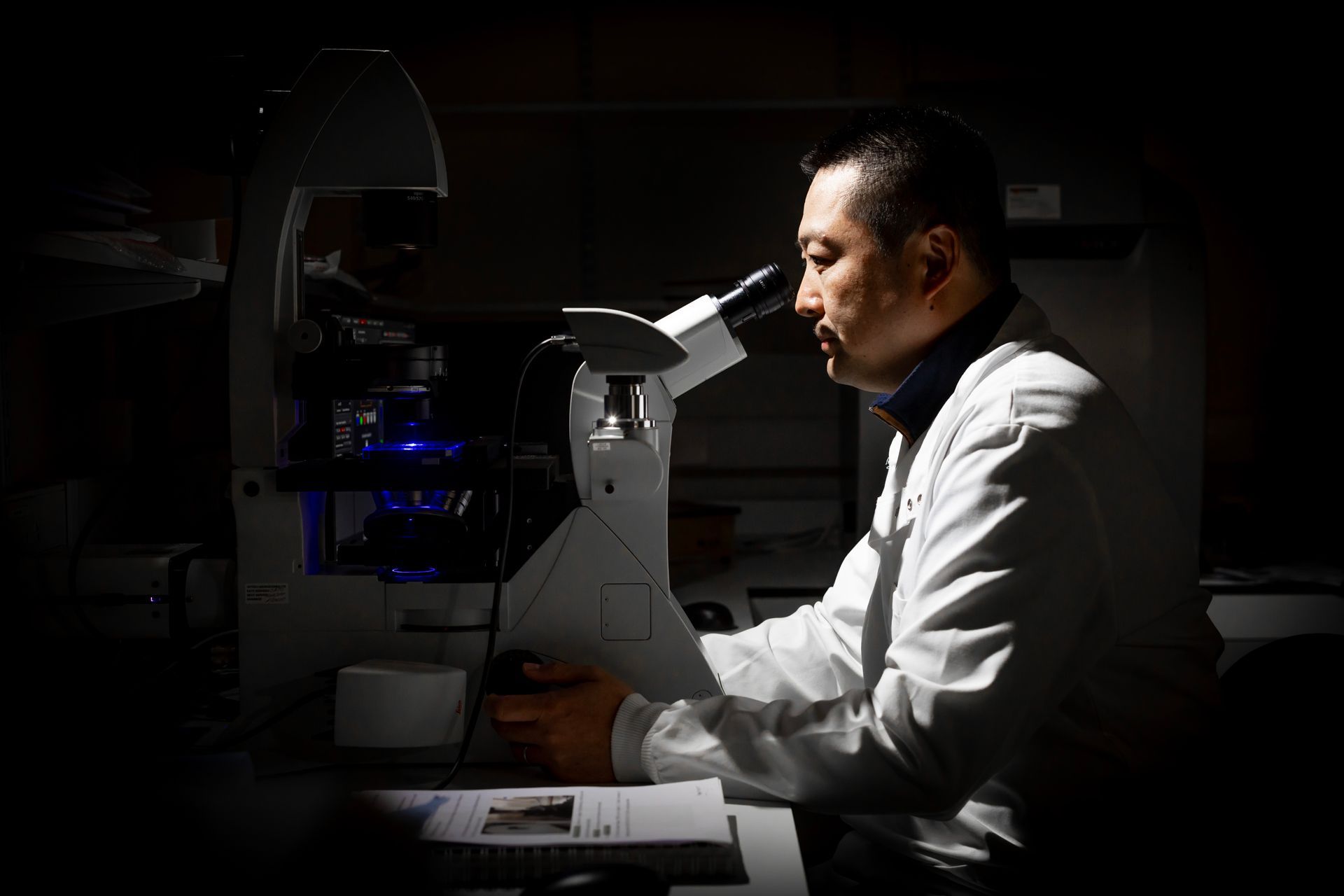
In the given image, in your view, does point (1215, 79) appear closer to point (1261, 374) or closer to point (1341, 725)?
point (1261, 374)

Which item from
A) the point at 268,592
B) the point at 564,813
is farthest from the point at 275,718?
the point at 564,813

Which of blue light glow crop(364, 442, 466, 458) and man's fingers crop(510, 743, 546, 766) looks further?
blue light glow crop(364, 442, 466, 458)

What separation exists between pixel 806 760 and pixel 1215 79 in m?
2.81

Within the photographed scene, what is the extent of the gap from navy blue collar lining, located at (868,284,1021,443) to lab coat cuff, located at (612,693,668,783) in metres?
0.43

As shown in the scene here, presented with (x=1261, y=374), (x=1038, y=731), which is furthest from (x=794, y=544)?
(x=1038, y=731)

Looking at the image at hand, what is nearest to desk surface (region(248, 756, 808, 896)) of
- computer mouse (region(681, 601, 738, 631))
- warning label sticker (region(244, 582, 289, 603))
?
warning label sticker (region(244, 582, 289, 603))

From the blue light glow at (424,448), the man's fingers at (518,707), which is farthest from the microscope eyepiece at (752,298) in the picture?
the man's fingers at (518,707)

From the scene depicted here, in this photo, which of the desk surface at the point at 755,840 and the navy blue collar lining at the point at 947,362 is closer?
the desk surface at the point at 755,840

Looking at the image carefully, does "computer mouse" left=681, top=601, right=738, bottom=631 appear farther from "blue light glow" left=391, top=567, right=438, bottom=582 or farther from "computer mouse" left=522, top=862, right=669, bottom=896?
"computer mouse" left=522, top=862, right=669, bottom=896

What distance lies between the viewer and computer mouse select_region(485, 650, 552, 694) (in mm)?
908

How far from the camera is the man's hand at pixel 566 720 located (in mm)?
857

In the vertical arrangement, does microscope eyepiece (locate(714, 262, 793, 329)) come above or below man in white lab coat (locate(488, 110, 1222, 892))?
above

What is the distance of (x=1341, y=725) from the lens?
0.86 m

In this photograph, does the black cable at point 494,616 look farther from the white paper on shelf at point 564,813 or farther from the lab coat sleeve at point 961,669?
the lab coat sleeve at point 961,669
